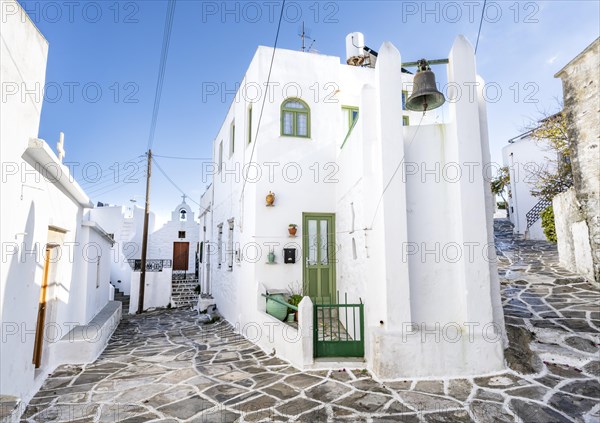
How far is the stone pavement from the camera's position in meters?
4.25

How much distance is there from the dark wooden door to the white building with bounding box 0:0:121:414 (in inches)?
685

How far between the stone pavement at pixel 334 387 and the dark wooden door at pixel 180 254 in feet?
57.3

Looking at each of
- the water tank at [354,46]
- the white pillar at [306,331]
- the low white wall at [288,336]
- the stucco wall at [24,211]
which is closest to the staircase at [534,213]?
the water tank at [354,46]

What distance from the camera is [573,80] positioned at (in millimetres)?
8648

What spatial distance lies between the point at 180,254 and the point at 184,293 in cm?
704

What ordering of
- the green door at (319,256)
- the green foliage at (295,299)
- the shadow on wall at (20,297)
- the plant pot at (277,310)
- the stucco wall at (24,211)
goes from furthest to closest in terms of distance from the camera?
the green door at (319,256), the green foliage at (295,299), the plant pot at (277,310), the shadow on wall at (20,297), the stucco wall at (24,211)

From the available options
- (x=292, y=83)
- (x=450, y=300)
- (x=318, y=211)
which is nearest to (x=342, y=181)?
(x=318, y=211)

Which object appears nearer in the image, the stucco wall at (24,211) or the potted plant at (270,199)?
the stucco wall at (24,211)

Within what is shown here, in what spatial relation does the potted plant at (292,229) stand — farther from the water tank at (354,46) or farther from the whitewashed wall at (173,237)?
the whitewashed wall at (173,237)

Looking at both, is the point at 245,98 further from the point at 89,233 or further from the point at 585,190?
the point at 585,190

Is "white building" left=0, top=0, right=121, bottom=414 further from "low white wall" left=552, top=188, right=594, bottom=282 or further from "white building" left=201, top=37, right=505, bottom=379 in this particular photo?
"low white wall" left=552, top=188, right=594, bottom=282

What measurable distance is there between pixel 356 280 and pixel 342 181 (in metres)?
2.61

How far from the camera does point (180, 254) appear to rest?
80.7 ft

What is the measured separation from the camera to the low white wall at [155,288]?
1658cm
